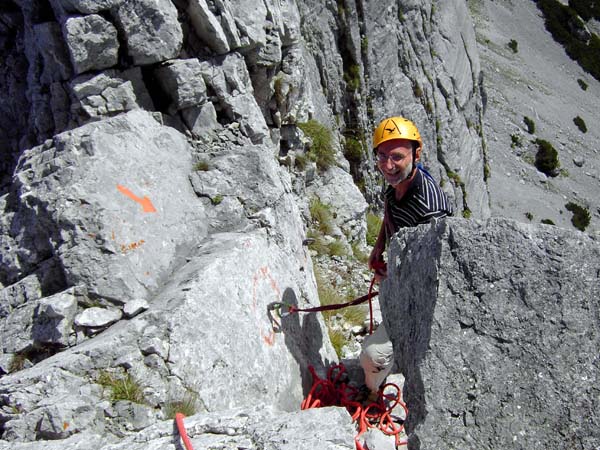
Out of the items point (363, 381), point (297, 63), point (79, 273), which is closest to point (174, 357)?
point (79, 273)

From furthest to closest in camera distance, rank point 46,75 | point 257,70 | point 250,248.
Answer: point 257,70, point 46,75, point 250,248

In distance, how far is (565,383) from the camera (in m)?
3.30

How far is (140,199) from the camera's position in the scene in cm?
501

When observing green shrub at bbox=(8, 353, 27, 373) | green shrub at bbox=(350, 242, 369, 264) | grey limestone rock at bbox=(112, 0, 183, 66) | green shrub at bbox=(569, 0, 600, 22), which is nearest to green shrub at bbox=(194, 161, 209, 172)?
grey limestone rock at bbox=(112, 0, 183, 66)

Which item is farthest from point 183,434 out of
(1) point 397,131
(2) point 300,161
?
(2) point 300,161

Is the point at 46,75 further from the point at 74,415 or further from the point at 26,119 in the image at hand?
the point at 74,415

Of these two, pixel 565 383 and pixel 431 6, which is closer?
pixel 565 383

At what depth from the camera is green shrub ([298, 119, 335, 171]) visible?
11.2 meters

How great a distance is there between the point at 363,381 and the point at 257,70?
539 centimetres

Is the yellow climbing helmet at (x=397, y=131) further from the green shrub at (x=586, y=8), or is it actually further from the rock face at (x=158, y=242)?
the green shrub at (x=586, y=8)

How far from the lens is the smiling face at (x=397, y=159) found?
486 cm

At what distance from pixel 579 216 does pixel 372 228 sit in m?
30.1

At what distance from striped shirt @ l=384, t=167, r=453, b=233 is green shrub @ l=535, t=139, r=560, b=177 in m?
38.8

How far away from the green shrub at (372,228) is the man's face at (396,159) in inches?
280
